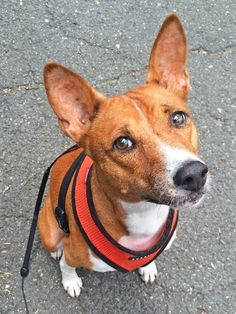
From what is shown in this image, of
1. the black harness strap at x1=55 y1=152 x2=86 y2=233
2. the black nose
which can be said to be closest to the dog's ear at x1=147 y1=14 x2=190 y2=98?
the black nose

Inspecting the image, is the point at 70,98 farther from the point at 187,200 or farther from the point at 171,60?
the point at 187,200

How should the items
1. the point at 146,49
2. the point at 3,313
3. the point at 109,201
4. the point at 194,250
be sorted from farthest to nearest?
the point at 146,49 → the point at 194,250 → the point at 3,313 → the point at 109,201

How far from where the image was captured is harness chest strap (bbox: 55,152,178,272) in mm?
2623

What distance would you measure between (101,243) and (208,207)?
4.13 feet

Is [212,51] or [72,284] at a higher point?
[212,51]

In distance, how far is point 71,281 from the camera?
3271 millimetres

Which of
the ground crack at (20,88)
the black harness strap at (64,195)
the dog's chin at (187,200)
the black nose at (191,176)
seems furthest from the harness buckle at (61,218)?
the ground crack at (20,88)

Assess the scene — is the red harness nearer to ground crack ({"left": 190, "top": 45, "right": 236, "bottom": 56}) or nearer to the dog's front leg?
the dog's front leg

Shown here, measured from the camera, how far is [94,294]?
3.32 m

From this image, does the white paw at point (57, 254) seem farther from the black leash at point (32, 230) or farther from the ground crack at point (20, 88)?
the ground crack at point (20, 88)

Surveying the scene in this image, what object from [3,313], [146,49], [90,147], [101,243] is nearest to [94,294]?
[3,313]

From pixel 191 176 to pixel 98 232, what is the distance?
0.82 metres

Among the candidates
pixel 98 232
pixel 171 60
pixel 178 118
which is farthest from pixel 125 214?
pixel 171 60

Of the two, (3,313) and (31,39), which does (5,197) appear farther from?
(31,39)
